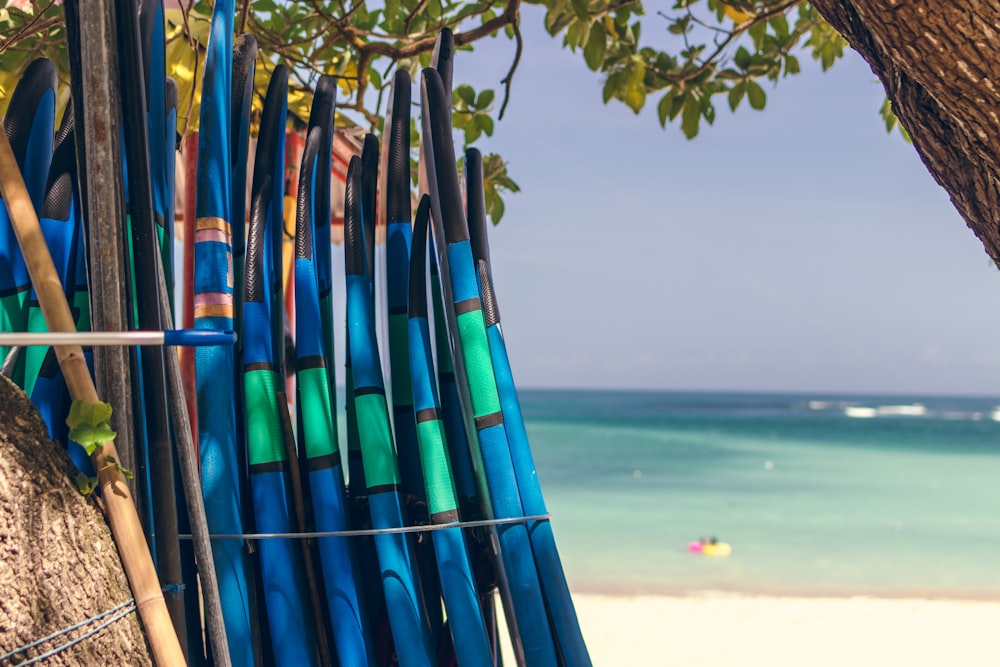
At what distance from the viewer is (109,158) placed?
829 mm

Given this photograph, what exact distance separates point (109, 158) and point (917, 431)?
37.7 m

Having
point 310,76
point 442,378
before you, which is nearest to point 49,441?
point 442,378

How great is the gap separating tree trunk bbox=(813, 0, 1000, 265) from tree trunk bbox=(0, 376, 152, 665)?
94 centimetres

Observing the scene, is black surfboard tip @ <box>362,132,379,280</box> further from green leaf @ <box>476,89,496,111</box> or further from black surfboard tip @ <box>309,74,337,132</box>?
green leaf @ <box>476,89,496,111</box>

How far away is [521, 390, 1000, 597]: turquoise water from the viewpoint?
9.59m

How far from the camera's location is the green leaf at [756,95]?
222 cm

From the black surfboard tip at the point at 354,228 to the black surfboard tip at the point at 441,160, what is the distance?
12 cm

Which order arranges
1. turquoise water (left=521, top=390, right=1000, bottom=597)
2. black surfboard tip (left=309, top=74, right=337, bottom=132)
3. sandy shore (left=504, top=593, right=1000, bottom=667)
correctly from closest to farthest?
black surfboard tip (left=309, top=74, right=337, bottom=132) < sandy shore (left=504, top=593, right=1000, bottom=667) < turquoise water (left=521, top=390, right=1000, bottom=597)

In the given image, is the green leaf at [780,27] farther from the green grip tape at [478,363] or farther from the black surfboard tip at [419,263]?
the green grip tape at [478,363]

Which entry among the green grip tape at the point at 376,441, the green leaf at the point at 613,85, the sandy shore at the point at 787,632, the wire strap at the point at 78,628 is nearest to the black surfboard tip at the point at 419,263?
the green grip tape at the point at 376,441

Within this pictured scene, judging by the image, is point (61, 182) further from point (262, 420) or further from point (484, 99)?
point (484, 99)

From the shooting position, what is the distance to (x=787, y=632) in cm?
532

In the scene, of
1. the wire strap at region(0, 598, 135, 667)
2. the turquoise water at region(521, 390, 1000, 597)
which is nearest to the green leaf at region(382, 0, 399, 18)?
the wire strap at region(0, 598, 135, 667)

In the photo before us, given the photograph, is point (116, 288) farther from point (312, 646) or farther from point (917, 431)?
point (917, 431)
